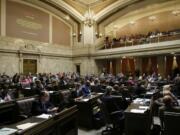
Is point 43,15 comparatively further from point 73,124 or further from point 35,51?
point 73,124

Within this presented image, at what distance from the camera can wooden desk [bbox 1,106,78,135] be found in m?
2.53

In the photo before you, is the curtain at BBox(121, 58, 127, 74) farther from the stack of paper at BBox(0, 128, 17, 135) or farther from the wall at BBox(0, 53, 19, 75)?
the stack of paper at BBox(0, 128, 17, 135)

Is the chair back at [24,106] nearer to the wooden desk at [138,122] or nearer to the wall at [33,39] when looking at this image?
the wooden desk at [138,122]

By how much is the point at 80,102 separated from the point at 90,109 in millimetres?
363

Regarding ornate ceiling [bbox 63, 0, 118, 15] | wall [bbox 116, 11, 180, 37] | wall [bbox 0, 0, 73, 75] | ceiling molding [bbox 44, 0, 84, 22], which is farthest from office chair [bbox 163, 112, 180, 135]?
wall [bbox 116, 11, 180, 37]

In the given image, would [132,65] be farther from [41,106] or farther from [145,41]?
[41,106]

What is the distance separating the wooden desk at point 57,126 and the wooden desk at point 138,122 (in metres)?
1.42

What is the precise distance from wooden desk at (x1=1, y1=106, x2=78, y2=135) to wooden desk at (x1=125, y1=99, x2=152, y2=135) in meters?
1.42

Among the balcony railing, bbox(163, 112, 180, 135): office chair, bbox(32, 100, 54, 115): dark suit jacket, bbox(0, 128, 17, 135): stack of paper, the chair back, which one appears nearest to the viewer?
bbox(0, 128, 17, 135): stack of paper

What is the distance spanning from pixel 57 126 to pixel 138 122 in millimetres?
2032

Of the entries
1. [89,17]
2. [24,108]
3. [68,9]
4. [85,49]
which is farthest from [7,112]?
[89,17]

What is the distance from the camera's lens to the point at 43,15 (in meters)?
17.9

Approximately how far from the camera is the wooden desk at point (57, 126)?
2.53 metres

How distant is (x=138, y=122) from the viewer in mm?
4207
